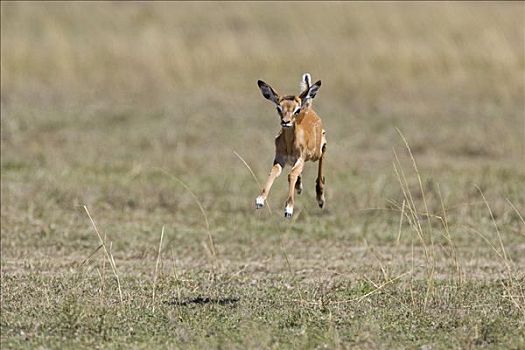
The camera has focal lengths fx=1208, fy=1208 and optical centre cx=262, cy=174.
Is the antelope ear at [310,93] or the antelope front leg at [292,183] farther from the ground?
the antelope ear at [310,93]

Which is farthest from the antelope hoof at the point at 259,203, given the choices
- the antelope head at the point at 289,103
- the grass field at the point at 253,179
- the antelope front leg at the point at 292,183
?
the grass field at the point at 253,179

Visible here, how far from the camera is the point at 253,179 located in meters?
13.8

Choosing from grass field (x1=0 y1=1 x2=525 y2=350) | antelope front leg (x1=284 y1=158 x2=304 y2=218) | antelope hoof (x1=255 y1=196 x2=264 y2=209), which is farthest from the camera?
grass field (x1=0 y1=1 x2=525 y2=350)

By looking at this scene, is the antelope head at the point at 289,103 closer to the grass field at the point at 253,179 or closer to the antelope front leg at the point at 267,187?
the antelope front leg at the point at 267,187

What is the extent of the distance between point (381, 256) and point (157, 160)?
5.27m

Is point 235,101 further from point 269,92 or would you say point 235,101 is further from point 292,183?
point 292,183

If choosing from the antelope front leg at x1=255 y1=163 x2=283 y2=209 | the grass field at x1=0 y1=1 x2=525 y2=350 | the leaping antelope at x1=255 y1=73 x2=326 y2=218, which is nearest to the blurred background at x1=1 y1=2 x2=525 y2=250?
the grass field at x1=0 y1=1 x2=525 y2=350

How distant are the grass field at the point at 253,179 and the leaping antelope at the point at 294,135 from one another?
888 millimetres

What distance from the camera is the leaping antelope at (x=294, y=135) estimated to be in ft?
21.0

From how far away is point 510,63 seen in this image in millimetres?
20562

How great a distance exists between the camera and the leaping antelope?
6.39 m

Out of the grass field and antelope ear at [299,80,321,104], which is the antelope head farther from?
the grass field

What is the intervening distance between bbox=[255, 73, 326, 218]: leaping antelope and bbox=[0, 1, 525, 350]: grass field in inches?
35.0

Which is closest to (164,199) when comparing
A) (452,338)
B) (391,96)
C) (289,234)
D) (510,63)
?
(289,234)
